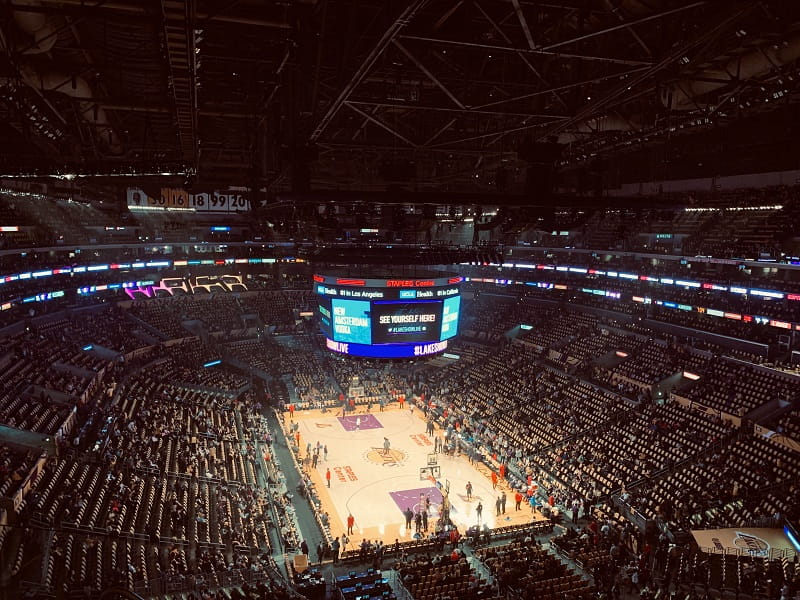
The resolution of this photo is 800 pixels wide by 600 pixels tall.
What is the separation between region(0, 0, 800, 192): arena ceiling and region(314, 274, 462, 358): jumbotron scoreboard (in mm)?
6421

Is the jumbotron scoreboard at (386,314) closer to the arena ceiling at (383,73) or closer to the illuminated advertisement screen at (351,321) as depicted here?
the illuminated advertisement screen at (351,321)

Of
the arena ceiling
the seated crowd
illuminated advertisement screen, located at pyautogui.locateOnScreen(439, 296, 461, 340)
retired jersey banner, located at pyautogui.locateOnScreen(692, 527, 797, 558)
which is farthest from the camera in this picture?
illuminated advertisement screen, located at pyautogui.locateOnScreen(439, 296, 461, 340)

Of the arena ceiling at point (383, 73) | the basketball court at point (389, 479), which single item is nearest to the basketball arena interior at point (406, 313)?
the arena ceiling at point (383, 73)

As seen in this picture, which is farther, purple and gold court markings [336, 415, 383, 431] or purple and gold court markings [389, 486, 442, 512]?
purple and gold court markings [336, 415, 383, 431]

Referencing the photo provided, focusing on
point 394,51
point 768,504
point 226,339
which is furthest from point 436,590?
point 226,339

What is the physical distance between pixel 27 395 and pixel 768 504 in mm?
25031

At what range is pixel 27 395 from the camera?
2136cm

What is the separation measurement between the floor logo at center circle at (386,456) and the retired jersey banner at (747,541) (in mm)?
11846

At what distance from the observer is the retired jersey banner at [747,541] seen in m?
15.3

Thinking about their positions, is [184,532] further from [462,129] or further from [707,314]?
[707,314]

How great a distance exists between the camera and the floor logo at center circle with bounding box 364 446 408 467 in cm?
2477

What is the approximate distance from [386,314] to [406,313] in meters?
0.80

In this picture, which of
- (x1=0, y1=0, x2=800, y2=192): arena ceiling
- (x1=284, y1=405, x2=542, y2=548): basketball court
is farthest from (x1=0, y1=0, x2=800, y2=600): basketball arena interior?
(x1=284, y1=405, x2=542, y2=548): basketball court

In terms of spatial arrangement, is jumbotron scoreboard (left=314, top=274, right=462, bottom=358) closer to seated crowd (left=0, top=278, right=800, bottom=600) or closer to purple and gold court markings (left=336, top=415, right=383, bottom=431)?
seated crowd (left=0, top=278, right=800, bottom=600)
